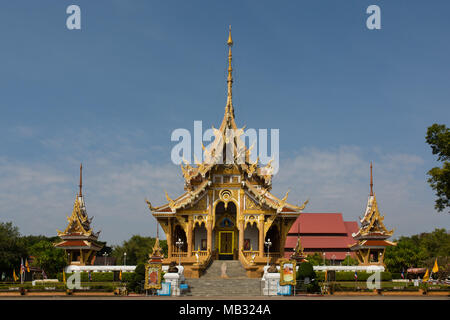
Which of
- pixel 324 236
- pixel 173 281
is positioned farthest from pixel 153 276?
pixel 324 236

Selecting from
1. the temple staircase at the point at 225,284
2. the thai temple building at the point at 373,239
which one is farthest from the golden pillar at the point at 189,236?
the thai temple building at the point at 373,239

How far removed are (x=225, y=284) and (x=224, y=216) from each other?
8.99 metres

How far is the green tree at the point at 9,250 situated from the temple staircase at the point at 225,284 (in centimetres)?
2786

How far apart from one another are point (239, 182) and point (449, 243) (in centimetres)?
3088

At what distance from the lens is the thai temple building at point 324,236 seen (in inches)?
2660

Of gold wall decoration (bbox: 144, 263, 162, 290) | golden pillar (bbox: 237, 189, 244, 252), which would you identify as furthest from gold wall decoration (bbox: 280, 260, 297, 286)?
golden pillar (bbox: 237, 189, 244, 252)

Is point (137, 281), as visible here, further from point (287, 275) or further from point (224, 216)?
point (224, 216)

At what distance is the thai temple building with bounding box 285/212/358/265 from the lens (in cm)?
6756

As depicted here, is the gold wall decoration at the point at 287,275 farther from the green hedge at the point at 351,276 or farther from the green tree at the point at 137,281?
the green tree at the point at 137,281

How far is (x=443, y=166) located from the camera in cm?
3045

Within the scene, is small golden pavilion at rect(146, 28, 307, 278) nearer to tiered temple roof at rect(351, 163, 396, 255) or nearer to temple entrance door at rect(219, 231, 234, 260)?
temple entrance door at rect(219, 231, 234, 260)

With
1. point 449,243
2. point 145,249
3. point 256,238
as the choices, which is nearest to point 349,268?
point 256,238

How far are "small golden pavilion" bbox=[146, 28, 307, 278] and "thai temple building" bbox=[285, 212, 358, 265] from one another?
2757 centimetres
